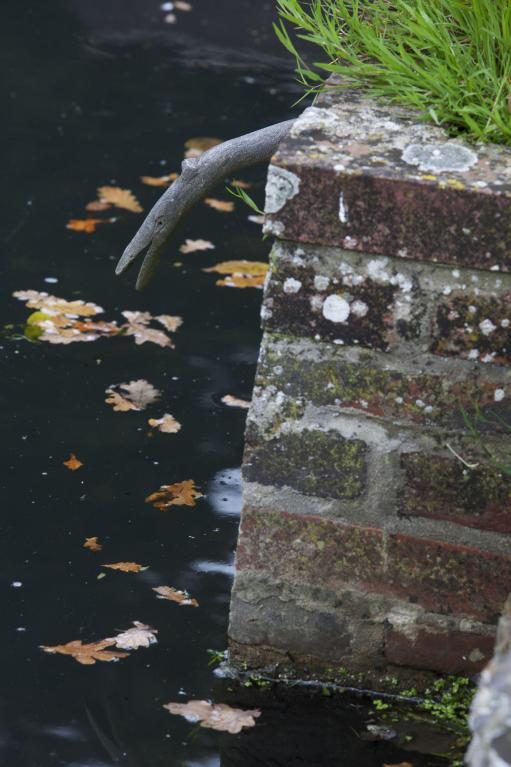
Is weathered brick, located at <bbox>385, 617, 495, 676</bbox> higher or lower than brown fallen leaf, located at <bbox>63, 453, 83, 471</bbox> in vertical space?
higher

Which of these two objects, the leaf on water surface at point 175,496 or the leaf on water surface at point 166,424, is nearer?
the leaf on water surface at point 175,496

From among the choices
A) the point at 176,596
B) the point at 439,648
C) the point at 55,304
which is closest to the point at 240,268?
the point at 55,304

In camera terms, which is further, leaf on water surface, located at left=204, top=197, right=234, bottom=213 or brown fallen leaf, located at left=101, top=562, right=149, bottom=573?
leaf on water surface, located at left=204, top=197, right=234, bottom=213

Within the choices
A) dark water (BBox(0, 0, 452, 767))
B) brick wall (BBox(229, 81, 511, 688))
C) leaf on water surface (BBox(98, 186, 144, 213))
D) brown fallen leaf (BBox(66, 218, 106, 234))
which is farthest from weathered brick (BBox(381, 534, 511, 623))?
leaf on water surface (BBox(98, 186, 144, 213))

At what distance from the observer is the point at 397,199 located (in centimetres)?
214

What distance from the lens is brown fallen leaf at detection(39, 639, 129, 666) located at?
2627mm

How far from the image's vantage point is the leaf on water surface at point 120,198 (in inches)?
210

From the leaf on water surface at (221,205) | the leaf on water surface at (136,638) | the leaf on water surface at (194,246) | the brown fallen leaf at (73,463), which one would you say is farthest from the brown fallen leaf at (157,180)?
the leaf on water surface at (136,638)

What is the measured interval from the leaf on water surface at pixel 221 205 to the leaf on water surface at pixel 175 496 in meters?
2.40

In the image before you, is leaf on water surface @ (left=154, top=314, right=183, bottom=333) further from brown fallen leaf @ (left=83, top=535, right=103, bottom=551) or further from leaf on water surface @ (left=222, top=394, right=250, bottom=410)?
brown fallen leaf @ (left=83, top=535, right=103, bottom=551)

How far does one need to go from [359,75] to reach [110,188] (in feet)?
10.2

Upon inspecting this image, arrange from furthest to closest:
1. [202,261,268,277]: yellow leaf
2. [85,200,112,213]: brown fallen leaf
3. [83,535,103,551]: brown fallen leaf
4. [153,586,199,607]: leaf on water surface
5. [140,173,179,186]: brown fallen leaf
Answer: [140,173,179,186]: brown fallen leaf → [85,200,112,213]: brown fallen leaf → [202,261,268,277]: yellow leaf → [83,535,103,551]: brown fallen leaf → [153,586,199,607]: leaf on water surface

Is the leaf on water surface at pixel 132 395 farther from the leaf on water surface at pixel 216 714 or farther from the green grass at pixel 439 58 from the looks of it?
the green grass at pixel 439 58

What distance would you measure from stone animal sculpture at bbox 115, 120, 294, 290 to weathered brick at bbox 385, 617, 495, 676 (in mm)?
1123
